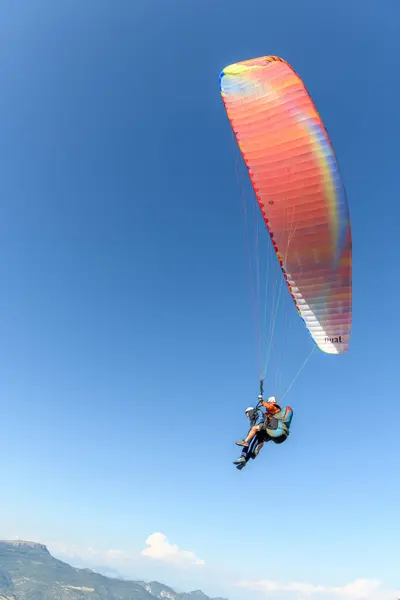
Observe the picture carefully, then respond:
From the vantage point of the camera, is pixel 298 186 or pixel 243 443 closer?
pixel 243 443

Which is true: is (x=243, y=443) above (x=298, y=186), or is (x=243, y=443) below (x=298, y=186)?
below

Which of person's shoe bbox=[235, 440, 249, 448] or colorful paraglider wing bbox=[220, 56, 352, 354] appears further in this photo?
colorful paraglider wing bbox=[220, 56, 352, 354]

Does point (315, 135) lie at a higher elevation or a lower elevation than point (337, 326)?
higher

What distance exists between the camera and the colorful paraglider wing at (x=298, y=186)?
52.4 feet

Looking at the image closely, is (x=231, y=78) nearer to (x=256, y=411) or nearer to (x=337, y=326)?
(x=337, y=326)

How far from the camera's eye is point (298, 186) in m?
16.6

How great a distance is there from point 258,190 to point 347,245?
12.9 feet

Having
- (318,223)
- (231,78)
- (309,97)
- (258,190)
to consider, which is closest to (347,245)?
(318,223)

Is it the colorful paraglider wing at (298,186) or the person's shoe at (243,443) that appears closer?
the person's shoe at (243,443)

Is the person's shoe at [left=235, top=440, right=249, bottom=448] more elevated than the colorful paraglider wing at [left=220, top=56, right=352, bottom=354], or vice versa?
the colorful paraglider wing at [left=220, top=56, right=352, bottom=354]

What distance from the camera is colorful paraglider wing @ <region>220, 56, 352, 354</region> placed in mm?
15969

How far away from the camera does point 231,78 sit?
16953mm

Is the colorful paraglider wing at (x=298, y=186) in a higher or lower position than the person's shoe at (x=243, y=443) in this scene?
higher

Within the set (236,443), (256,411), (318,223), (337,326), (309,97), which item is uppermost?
(309,97)
